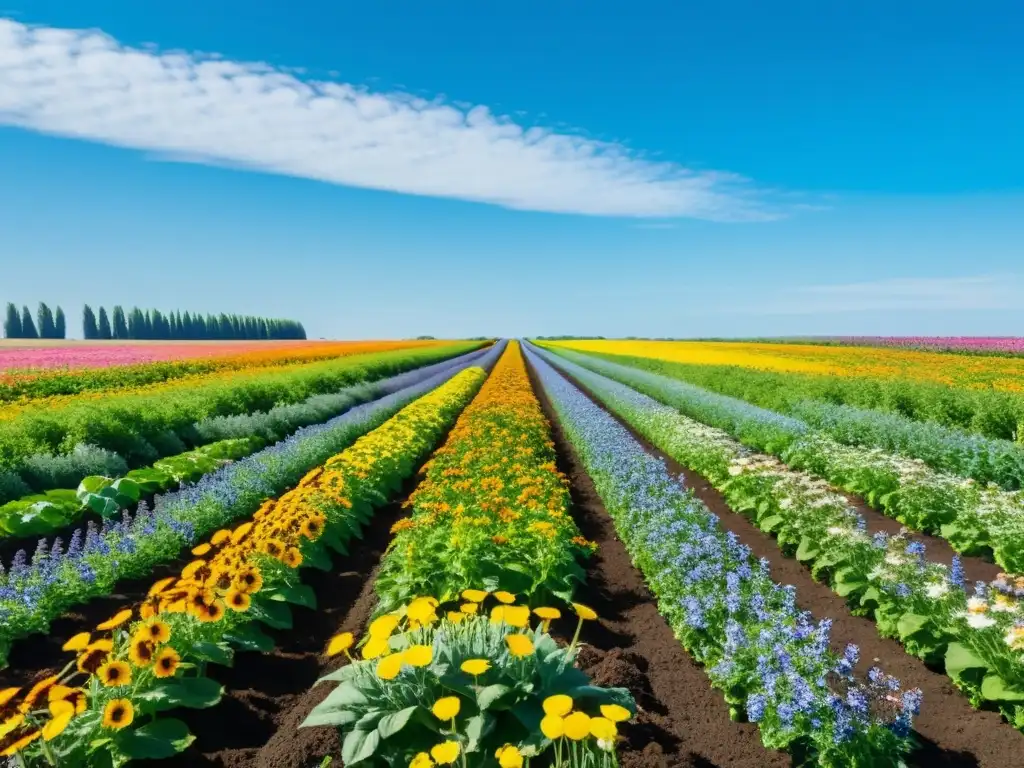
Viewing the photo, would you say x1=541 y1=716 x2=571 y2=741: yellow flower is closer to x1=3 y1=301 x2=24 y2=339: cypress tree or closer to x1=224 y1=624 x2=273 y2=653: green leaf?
x1=224 y1=624 x2=273 y2=653: green leaf

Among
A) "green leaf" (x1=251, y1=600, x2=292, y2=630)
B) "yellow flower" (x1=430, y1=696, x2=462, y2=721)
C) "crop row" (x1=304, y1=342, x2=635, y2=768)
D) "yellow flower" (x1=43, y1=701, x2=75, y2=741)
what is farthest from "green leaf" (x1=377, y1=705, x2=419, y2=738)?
"green leaf" (x1=251, y1=600, x2=292, y2=630)

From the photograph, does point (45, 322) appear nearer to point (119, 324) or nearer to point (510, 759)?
point (119, 324)

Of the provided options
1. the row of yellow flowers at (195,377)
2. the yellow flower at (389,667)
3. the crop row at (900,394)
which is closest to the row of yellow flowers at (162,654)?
the yellow flower at (389,667)

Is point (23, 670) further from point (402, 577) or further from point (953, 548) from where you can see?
point (953, 548)

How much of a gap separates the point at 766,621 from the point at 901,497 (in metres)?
5.86

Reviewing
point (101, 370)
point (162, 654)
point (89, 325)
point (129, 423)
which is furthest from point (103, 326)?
point (162, 654)

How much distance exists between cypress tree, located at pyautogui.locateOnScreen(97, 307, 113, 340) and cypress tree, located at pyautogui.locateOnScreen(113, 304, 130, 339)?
126cm

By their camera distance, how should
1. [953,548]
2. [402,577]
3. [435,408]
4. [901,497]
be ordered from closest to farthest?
[402,577] → [953,548] → [901,497] → [435,408]

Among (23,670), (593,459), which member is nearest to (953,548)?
(593,459)

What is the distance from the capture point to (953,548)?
25.5ft

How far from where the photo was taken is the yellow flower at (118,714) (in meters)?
3.30

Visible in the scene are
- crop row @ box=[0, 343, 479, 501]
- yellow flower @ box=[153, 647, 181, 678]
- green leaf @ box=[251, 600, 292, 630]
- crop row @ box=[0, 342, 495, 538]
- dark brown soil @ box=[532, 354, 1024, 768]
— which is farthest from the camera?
crop row @ box=[0, 343, 479, 501]

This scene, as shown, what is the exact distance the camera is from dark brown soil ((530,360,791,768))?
397cm

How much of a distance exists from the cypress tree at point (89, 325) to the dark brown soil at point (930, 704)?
9680 centimetres
